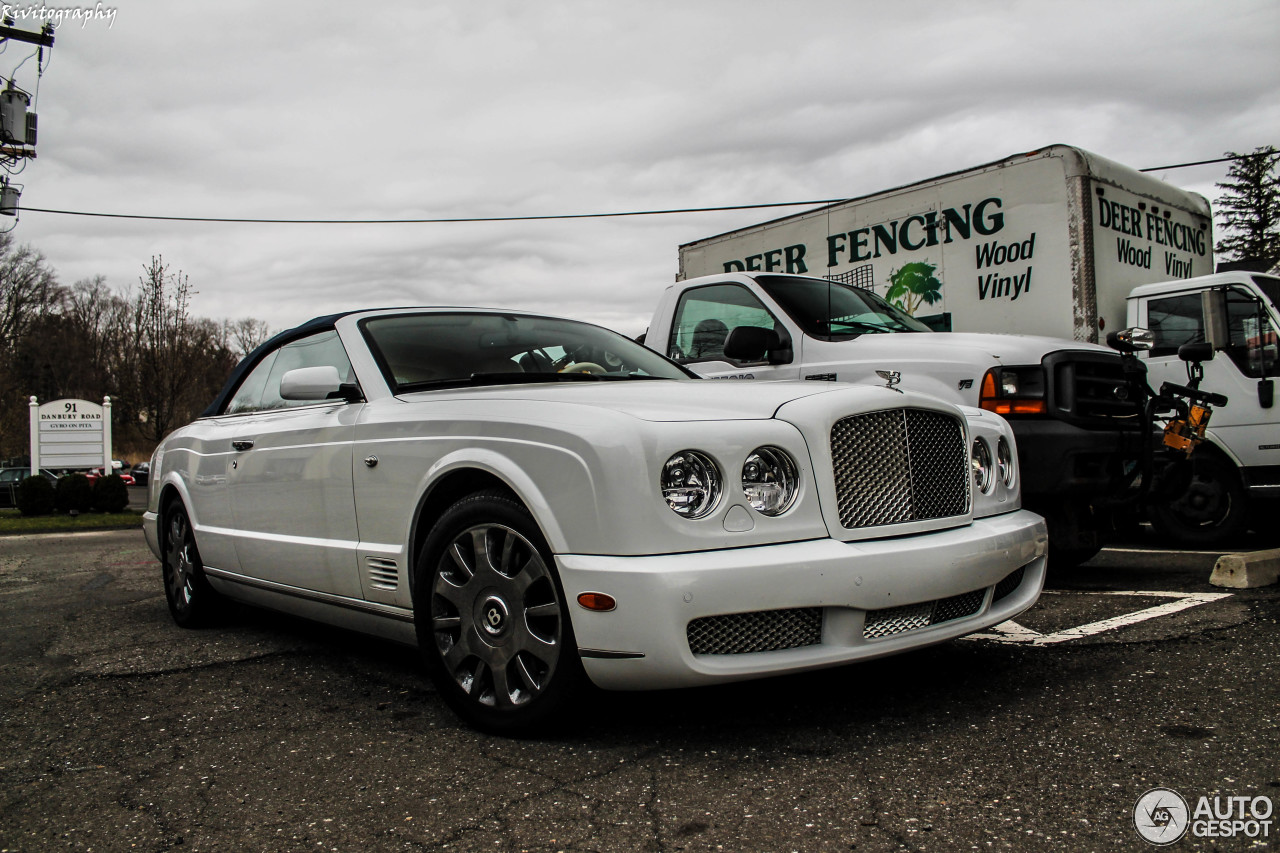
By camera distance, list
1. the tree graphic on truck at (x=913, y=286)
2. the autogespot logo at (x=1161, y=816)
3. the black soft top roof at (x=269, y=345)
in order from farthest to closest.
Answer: the tree graphic on truck at (x=913, y=286) → the black soft top roof at (x=269, y=345) → the autogespot logo at (x=1161, y=816)

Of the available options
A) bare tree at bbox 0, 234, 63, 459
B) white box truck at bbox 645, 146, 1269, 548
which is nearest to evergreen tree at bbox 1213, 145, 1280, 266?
white box truck at bbox 645, 146, 1269, 548

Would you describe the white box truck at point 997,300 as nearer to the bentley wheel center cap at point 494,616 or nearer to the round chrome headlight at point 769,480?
the round chrome headlight at point 769,480

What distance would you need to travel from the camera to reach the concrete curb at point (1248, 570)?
517cm

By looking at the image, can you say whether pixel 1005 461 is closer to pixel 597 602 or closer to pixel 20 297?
pixel 597 602

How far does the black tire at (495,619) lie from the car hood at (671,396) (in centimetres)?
42

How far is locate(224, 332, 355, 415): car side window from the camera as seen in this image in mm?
4222

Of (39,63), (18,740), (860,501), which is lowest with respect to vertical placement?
(18,740)

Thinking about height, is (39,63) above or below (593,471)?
above

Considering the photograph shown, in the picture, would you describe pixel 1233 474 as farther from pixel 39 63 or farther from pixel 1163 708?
pixel 39 63

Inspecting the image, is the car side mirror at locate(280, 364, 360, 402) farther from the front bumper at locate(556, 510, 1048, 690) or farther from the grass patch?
the grass patch

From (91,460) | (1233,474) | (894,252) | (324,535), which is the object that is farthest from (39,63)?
(1233,474)

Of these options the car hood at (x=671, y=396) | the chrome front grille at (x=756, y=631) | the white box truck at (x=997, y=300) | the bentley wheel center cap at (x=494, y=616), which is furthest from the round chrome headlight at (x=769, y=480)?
the white box truck at (x=997, y=300)

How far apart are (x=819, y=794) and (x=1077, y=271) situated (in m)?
5.44

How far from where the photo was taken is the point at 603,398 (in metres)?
3.14
